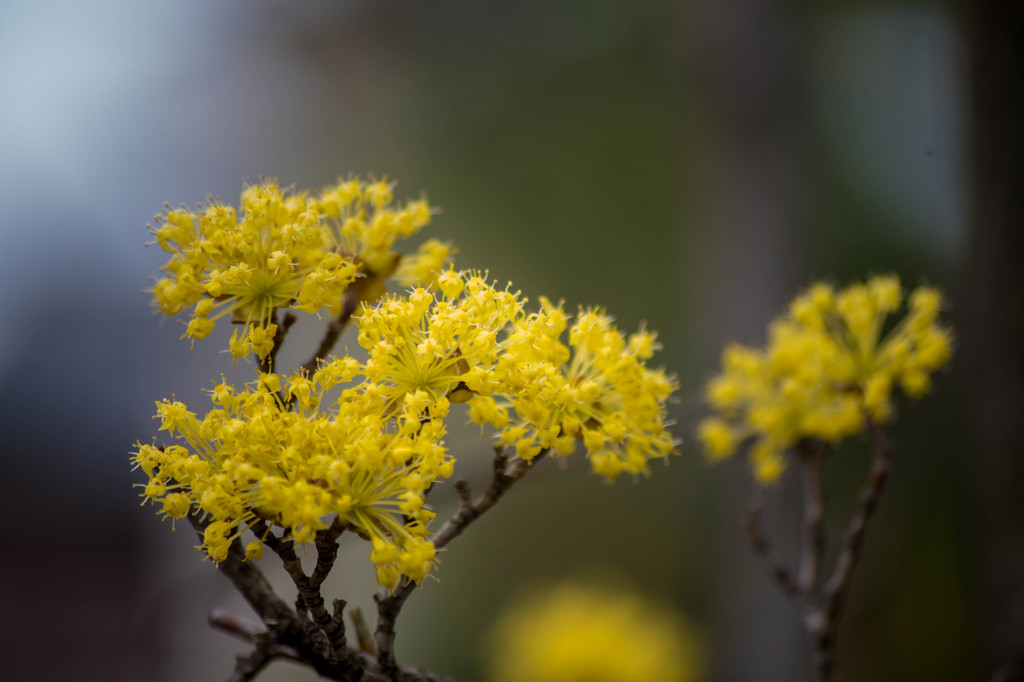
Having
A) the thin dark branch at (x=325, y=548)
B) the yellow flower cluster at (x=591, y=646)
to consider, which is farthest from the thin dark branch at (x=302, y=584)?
the yellow flower cluster at (x=591, y=646)

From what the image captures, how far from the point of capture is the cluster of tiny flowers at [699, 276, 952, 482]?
81 centimetres

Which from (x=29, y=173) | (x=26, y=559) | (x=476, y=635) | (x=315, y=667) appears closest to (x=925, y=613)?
(x=476, y=635)

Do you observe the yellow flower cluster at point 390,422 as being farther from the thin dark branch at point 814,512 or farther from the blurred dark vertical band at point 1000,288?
the blurred dark vertical band at point 1000,288

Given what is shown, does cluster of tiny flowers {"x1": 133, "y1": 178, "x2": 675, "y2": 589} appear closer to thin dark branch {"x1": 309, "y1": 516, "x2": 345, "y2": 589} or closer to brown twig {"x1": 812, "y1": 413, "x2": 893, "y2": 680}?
thin dark branch {"x1": 309, "y1": 516, "x2": 345, "y2": 589}

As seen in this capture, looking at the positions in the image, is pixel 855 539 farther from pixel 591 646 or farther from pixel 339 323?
Result: pixel 591 646

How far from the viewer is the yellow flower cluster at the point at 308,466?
1.43 ft

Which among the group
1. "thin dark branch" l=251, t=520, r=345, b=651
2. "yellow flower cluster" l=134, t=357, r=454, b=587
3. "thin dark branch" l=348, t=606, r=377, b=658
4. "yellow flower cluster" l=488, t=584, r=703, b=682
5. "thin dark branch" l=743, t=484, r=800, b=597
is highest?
"yellow flower cluster" l=134, t=357, r=454, b=587

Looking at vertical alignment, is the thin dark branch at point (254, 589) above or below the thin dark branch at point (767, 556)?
above

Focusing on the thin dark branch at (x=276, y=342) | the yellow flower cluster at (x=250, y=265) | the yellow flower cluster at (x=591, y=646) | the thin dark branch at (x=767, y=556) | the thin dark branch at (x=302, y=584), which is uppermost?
the yellow flower cluster at (x=250, y=265)

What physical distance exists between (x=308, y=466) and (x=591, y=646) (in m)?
1.24

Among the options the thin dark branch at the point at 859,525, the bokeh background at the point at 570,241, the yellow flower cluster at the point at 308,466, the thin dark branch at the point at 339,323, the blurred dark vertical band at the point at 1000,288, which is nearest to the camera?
the yellow flower cluster at the point at 308,466

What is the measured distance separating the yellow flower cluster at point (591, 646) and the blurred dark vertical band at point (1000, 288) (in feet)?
2.21

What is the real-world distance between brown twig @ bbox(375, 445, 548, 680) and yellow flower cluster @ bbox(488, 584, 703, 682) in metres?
1.06

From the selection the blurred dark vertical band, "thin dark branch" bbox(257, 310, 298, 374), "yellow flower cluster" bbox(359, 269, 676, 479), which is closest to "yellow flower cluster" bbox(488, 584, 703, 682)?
the blurred dark vertical band
